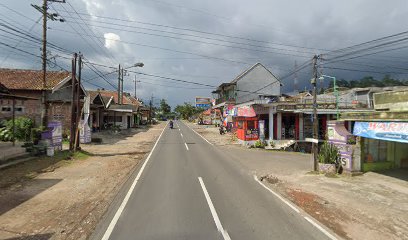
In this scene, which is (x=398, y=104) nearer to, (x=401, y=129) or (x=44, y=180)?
(x=401, y=129)

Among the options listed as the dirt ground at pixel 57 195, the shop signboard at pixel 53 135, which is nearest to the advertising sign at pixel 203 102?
→ the shop signboard at pixel 53 135

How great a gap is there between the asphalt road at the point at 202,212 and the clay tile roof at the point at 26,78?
2406 cm

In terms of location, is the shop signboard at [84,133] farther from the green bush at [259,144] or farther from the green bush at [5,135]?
the green bush at [259,144]

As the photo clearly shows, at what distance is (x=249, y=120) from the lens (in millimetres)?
30203

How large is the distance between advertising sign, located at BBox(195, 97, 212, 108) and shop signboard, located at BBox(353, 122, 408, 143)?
206ft

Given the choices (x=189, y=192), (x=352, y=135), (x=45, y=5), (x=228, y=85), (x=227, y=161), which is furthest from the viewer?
(x=228, y=85)

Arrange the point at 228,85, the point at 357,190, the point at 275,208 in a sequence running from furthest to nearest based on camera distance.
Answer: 1. the point at 228,85
2. the point at 357,190
3. the point at 275,208

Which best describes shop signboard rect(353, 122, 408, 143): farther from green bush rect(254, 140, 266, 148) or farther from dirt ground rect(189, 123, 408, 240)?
green bush rect(254, 140, 266, 148)

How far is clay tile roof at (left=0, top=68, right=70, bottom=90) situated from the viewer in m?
30.7

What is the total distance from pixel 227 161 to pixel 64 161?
9.97 meters

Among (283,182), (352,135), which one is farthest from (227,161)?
(352,135)

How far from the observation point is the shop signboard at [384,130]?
1152cm

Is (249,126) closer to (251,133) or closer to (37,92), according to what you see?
(251,133)

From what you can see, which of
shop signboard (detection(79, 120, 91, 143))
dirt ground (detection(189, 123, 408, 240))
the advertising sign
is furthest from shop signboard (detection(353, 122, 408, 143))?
the advertising sign
